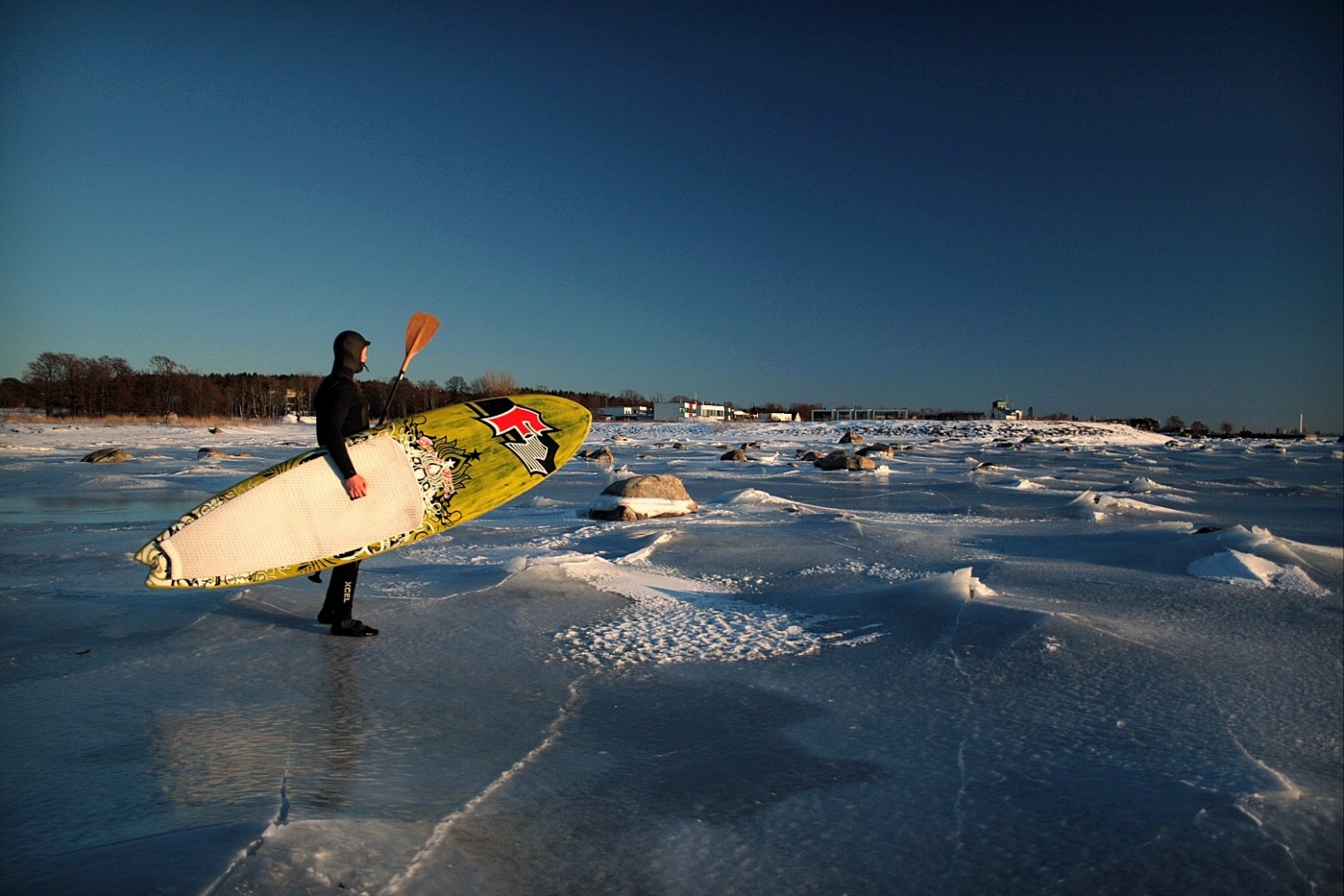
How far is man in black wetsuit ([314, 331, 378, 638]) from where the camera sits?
387 centimetres

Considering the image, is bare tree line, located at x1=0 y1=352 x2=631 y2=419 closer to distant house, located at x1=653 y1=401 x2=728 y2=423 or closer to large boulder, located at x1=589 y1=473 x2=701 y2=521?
distant house, located at x1=653 y1=401 x2=728 y2=423

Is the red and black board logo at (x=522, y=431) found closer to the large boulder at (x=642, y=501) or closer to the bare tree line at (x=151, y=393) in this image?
the large boulder at (x=642, y=501)

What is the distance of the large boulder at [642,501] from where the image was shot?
26.3 ft

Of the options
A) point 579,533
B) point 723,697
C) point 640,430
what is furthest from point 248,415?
point 723,697

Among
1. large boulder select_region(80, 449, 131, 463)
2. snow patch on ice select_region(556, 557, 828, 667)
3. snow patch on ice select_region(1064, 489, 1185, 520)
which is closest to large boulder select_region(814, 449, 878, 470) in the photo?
snow patch on ice select_region(1064, 489, 1185, 520)

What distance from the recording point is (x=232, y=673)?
10.6ft

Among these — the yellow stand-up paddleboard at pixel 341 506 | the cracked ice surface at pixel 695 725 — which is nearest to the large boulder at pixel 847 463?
the cracked ice surface at pixel 695 725

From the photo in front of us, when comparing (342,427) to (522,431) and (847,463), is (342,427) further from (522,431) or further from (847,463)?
(847,463)

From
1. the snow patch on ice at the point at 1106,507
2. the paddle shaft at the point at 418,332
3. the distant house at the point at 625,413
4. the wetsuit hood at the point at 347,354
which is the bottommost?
the snow patch on ice at the point at 1106,507

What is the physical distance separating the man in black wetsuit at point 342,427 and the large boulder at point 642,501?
408cm

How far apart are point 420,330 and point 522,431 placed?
41.0 inches

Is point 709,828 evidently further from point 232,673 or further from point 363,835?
point 232,673

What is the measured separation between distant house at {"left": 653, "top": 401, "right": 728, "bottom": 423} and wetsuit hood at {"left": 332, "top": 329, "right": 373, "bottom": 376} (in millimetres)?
62780

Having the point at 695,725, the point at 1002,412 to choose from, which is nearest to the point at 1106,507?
the point at 695,725
